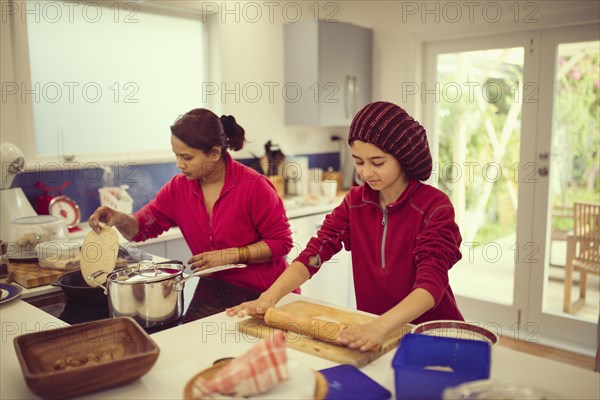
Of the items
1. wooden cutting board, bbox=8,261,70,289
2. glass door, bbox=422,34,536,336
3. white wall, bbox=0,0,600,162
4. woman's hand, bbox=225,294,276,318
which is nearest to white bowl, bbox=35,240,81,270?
wooden cutting board, bbox=8,261,70,289

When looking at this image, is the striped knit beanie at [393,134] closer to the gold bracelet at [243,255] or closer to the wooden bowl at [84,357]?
the gold bracelet at [243,255]

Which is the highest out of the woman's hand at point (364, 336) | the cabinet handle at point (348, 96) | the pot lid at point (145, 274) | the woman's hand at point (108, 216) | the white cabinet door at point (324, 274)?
the cabinet handle at point (348, 96)

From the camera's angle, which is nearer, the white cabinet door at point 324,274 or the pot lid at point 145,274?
the pot lid at point 145,274

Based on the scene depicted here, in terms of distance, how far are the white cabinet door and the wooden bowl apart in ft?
7.52

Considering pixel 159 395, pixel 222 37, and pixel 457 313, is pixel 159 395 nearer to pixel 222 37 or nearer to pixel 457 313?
pixel 457 313

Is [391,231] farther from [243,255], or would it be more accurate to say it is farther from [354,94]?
[354,94]

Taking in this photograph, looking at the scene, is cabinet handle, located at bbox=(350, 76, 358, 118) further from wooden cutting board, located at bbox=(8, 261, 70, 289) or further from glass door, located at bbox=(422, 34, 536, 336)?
wooden cutting board, located at bbox=(8, 261, 70, 289)

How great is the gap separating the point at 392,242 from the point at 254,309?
1.57 feet

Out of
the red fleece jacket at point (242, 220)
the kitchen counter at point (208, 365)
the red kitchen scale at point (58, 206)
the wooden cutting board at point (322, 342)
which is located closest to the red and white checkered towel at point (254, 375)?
the kitchen counter at point (208, 365)

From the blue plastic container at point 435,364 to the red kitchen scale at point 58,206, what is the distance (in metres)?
2.27

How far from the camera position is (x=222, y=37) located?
3775mm

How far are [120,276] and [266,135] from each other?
269 centimetres

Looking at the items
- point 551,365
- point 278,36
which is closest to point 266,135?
point 278,36

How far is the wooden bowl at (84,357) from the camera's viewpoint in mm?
1079
